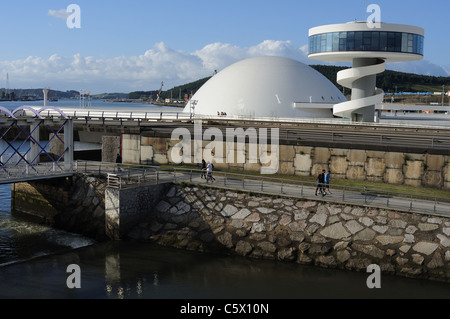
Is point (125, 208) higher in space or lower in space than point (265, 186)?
lower

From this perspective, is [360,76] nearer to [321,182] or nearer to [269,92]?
[269,92]

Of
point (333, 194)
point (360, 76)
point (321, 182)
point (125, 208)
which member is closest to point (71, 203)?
point (125, 208)

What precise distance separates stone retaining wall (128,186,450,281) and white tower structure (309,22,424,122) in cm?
3558

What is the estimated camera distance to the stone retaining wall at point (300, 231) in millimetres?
22625

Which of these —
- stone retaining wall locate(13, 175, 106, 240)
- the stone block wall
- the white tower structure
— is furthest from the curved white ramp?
stone retaining wall locate(13, 175, 106, 240)

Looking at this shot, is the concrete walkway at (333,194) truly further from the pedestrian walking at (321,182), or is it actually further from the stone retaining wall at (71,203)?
the stone retaining wall at (71,203)

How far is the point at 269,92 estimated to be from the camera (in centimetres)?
6962

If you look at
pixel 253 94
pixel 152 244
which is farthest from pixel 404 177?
pixel 253 94

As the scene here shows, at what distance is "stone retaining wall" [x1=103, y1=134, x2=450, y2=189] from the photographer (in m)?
28.7

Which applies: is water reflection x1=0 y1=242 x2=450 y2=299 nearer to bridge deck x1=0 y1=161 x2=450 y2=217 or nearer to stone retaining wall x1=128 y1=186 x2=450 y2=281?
stone retaining wall x1=128 y1=186 x2=450 y2=281

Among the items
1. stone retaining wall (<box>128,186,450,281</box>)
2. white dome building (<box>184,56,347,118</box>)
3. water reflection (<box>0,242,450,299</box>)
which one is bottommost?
water reflection (<box>0,242,450,299</box>)

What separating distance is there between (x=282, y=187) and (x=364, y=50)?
35062 mm

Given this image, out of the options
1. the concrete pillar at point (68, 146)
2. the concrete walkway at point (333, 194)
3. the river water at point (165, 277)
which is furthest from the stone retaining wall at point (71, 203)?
the concrete walkway at point (333, 194)
